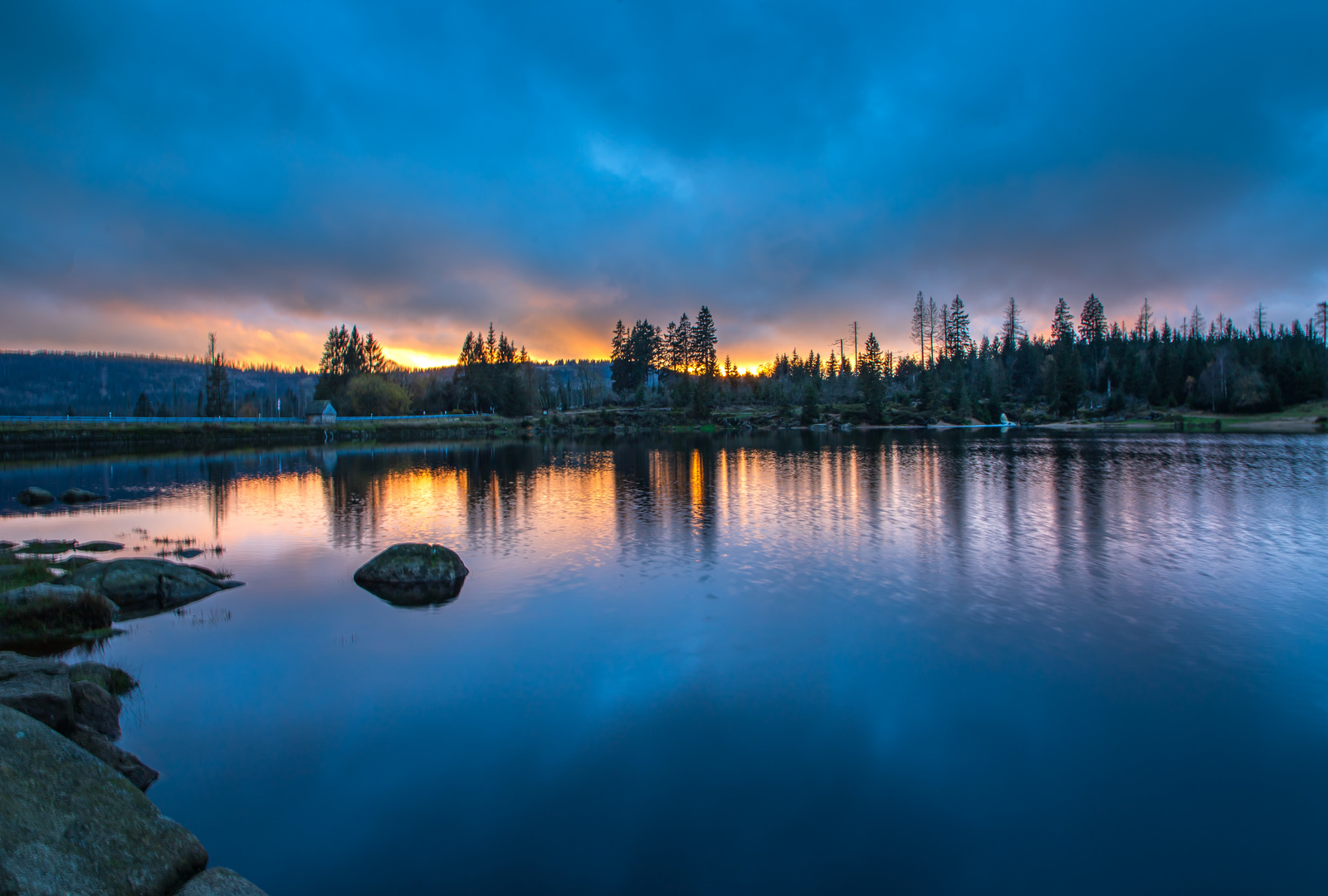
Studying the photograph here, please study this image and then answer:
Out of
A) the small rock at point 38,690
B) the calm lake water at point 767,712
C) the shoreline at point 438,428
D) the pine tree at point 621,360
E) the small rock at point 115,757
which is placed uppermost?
the pine tree at point 621,360

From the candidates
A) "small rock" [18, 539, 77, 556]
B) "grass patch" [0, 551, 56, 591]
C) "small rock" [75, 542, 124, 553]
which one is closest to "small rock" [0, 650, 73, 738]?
"grass patch" [0, 551, 56, 591]

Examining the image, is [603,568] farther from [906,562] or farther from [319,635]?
[906,562]

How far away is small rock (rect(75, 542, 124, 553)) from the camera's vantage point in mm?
22375

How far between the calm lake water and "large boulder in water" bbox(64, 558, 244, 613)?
1.47 m

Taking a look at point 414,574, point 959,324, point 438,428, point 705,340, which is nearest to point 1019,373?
point 959,324

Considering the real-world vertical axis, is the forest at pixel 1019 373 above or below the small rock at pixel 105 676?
above

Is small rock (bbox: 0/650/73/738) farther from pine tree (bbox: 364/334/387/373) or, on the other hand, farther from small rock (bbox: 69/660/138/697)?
pine tree (bbox: 364/334/387/373)

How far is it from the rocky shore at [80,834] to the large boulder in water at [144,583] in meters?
13.1

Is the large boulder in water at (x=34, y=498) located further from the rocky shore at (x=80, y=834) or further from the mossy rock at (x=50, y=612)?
the rocky shore at (x=80, y=834)

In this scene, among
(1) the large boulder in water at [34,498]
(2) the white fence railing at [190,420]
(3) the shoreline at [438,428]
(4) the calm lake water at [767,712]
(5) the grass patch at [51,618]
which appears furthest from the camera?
(2) the white fence railing at [190,420]

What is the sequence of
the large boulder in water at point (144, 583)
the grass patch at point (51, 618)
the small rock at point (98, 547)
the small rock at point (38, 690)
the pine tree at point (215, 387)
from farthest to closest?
the pine tree at point (215, 387)
the small rock at point (98, 547)
the large boulder in water at point (144, 583)
the grass patch at point (51, 618)
the small rock at point (38, 690)

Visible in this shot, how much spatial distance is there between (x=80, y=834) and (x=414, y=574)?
13.4 m

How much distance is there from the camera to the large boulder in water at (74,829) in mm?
4938

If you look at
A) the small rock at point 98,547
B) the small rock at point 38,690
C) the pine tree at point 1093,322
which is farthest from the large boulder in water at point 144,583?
the pine tree at point 1093,322
